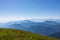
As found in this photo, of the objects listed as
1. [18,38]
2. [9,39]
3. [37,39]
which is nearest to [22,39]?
[18,38]

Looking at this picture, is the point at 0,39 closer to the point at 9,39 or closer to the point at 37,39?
the point at 9,39

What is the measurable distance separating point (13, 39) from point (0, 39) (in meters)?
3.03

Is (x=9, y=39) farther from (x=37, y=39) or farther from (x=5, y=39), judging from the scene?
(x=37, y=39)

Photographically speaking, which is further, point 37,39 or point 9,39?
point 37,39

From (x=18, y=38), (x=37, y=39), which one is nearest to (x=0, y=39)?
(x=18, y=38)

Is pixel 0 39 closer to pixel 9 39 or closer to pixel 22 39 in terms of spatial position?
pixel 9 39

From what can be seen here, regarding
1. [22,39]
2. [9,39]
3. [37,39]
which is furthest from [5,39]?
[37,39]

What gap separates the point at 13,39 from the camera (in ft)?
99.5

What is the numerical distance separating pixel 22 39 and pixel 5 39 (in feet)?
13.0

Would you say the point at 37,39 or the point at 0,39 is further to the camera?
the point at 37,39

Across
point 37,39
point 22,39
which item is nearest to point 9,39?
point 22,39

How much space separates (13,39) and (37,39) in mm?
8432

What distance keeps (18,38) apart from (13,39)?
121 cm

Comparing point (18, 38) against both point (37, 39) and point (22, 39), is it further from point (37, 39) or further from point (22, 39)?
point (37, 39)
